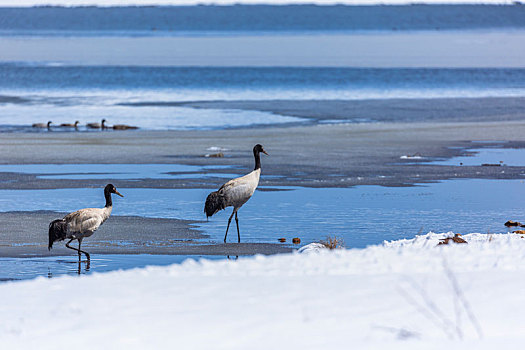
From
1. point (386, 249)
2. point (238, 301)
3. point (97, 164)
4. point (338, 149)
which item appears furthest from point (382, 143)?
point (238, 301)

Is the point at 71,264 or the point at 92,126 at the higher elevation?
the point at 92,126

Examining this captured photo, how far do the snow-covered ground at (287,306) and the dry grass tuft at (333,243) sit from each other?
2.40 m

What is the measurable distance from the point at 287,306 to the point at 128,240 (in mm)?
5749

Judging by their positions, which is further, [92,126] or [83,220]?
[92,126]

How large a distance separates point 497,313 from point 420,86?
52297 mm

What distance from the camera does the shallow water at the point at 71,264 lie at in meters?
9.83

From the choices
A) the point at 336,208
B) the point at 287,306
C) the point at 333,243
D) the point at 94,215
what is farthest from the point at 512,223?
the point at 287,306

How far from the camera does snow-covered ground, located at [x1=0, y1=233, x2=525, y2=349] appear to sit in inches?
221

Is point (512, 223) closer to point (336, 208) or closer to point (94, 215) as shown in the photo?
point (336, 208)

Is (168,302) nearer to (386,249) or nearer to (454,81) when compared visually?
(386,249)

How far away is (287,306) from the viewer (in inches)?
248

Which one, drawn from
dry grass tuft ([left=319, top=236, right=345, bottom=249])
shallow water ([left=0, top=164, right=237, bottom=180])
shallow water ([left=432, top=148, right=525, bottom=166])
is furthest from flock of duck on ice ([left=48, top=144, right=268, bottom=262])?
shallow water ([left=432, top=148, right=525, bottom=166])

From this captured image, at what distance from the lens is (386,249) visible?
8.84 m

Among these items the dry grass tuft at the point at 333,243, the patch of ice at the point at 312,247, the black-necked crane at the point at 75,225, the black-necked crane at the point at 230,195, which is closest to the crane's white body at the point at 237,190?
the black-necked crane at the point at 230,195
